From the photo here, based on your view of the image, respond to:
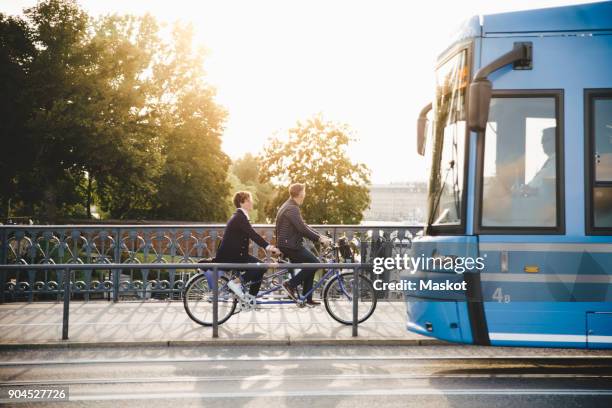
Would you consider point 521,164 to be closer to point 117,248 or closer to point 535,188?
point 535,188

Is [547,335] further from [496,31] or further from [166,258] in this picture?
[166,258]

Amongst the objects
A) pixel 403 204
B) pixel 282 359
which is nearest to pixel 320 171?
pixel 403 204

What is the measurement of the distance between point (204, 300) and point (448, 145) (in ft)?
14.7

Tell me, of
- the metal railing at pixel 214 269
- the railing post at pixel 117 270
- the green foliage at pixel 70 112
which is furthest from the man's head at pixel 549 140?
the green foliage at pixel 70 112

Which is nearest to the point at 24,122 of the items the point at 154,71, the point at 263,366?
the point at 154,71

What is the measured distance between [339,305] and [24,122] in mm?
29876

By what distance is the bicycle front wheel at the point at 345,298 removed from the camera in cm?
921

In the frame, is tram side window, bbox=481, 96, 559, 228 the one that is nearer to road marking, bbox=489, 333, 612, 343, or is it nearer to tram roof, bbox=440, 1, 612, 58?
tram roof, bbox=440, 1, 612, 58

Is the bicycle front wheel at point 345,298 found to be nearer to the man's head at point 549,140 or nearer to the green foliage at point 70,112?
the man's head at point 549,140

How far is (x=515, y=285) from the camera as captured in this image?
6.16 m

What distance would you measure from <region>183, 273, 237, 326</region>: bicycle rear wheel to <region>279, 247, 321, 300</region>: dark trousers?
0.95 meters

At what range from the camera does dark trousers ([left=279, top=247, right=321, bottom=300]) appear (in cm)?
927

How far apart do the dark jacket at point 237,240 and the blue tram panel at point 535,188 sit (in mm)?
3398

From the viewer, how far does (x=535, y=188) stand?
6227 millimetres
